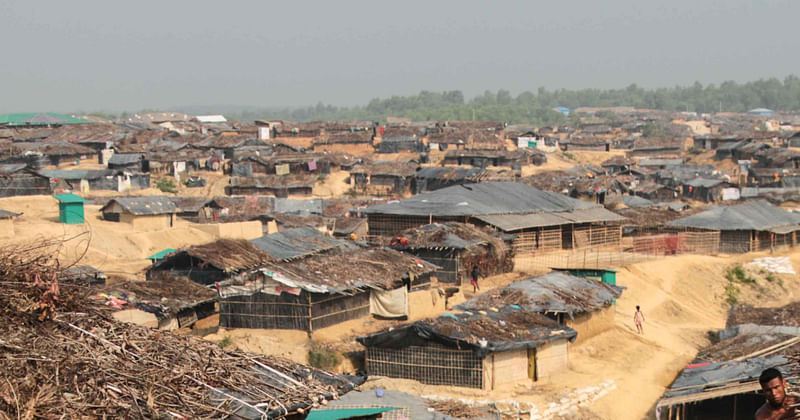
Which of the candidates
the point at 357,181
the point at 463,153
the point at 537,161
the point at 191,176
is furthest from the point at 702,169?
the point at 191,176

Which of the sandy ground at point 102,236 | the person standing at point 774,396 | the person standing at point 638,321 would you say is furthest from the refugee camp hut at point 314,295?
the person standing at point 774,396

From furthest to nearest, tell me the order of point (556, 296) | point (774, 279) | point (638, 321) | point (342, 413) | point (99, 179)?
1. point (99, 179)
2. point (774, 279)
3. point (638, 321)
4. point (556, 296)
5. point (342, 413)

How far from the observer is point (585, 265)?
27781 millimetres

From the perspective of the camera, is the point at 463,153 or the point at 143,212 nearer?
the point at 143,212

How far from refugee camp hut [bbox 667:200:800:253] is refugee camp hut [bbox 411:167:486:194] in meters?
17.6

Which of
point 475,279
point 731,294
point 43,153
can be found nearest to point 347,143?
point 43,153

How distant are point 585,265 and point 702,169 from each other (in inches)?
1439

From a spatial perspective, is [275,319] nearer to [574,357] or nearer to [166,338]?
[574,357]

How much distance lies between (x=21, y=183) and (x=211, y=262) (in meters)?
20.4

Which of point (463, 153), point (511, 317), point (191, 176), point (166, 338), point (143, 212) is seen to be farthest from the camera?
point (463, 153)

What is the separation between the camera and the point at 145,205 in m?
32.4

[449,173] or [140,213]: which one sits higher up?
[140,213]

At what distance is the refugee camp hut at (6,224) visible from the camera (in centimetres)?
2721

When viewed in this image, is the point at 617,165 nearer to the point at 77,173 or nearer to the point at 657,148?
the point at 657,148
